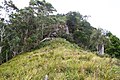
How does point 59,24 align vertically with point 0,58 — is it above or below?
above

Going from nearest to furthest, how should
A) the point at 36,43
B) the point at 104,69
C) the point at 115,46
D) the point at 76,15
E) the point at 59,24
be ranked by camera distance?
the point at 104,69 < the point at 36,43 < the point at 59,24 < the point at 76,15 < the point at 115,46

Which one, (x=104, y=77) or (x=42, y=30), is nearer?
(x=104, y=77)

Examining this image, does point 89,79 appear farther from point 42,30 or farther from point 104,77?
point 42,30

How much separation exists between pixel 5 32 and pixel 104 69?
20.8 meters

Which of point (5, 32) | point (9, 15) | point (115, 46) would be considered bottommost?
point (115, 46)

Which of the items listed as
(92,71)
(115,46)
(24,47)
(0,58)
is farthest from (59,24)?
(92,71)

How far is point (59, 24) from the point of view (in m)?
32.4

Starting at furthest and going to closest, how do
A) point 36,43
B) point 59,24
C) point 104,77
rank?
1. point 59,24
2. point 36,43
3. point 104,77

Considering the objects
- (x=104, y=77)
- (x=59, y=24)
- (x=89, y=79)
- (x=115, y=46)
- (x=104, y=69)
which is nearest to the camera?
A: (x=89, y=79)

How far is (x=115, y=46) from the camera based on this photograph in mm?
39406

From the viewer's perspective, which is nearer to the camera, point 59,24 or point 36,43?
point 36,43

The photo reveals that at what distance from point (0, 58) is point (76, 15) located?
13.1 metres

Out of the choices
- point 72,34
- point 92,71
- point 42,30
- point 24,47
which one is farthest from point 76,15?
point 92,71

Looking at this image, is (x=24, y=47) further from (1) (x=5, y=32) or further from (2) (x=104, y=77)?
(2) (x=104, y=77)
